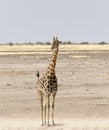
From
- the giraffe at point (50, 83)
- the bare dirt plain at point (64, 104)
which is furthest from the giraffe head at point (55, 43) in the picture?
the bare dirt plain at point (64, 104)

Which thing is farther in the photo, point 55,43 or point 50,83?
point 55,43

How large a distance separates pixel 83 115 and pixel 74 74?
15.8 metres

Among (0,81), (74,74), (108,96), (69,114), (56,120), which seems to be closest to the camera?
(56,120)

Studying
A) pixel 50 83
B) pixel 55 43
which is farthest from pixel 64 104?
pixel 50 83

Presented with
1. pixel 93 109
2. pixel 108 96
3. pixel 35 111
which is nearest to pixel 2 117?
pixel 35 111

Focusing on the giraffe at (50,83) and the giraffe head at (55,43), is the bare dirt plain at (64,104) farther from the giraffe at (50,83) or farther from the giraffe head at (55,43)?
the giraffe head at (55,43)

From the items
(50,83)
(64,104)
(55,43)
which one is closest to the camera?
(50,83)

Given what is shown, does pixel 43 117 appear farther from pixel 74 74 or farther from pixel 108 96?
pixel 74 74

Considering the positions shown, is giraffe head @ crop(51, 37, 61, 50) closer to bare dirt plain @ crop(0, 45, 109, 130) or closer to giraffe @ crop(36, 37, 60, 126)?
giraffe @ crop(36, 37, 60, 126)

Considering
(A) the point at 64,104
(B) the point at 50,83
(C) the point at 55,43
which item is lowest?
(A) the point at 64,104

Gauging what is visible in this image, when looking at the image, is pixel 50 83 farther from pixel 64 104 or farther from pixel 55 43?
pixel 64 104

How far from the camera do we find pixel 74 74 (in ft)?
113

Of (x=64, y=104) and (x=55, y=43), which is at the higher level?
(x=55, y=43)

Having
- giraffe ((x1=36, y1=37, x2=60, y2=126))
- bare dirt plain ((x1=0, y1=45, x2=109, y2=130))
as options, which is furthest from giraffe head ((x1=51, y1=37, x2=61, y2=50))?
bare dirt plain ((x1=0, y1=45, x2=109, y2=130))
